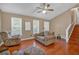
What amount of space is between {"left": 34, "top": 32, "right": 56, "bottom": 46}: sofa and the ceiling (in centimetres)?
30

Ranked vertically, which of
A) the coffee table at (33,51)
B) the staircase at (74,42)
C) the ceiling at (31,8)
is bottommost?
the coffee table at (33,51)

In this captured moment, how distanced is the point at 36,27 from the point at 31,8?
0.36 meters

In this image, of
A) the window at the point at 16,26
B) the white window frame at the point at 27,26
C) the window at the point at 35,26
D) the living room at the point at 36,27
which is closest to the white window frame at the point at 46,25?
the living room at the point at 36,27

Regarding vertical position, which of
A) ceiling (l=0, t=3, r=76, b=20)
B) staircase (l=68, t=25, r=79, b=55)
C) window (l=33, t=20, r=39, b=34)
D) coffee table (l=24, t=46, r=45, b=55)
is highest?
ceiling (l=0, t=3, r=76, b=20)

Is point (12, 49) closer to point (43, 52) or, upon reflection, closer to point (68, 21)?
point (43, 52)

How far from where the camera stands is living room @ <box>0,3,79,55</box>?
6.87 ft

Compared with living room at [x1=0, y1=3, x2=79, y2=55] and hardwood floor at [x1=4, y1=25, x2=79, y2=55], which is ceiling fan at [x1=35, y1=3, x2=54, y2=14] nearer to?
living room at [x1=0, y1=3, x2=79, y2=55]

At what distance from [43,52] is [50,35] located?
1.10 feet

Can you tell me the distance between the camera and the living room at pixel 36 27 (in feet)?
6.87

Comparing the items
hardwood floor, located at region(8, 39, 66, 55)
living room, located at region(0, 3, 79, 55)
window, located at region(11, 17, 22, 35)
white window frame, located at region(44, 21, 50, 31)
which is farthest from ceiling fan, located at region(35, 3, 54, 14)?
hardwood floor, located at region(8, 39, 66, 55)

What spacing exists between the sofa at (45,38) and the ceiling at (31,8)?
0.98 ft

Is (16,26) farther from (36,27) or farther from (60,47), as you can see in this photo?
(60,47)

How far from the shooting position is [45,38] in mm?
2148

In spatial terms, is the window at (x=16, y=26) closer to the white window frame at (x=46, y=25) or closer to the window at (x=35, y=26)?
the window at (x=35, y=26)
